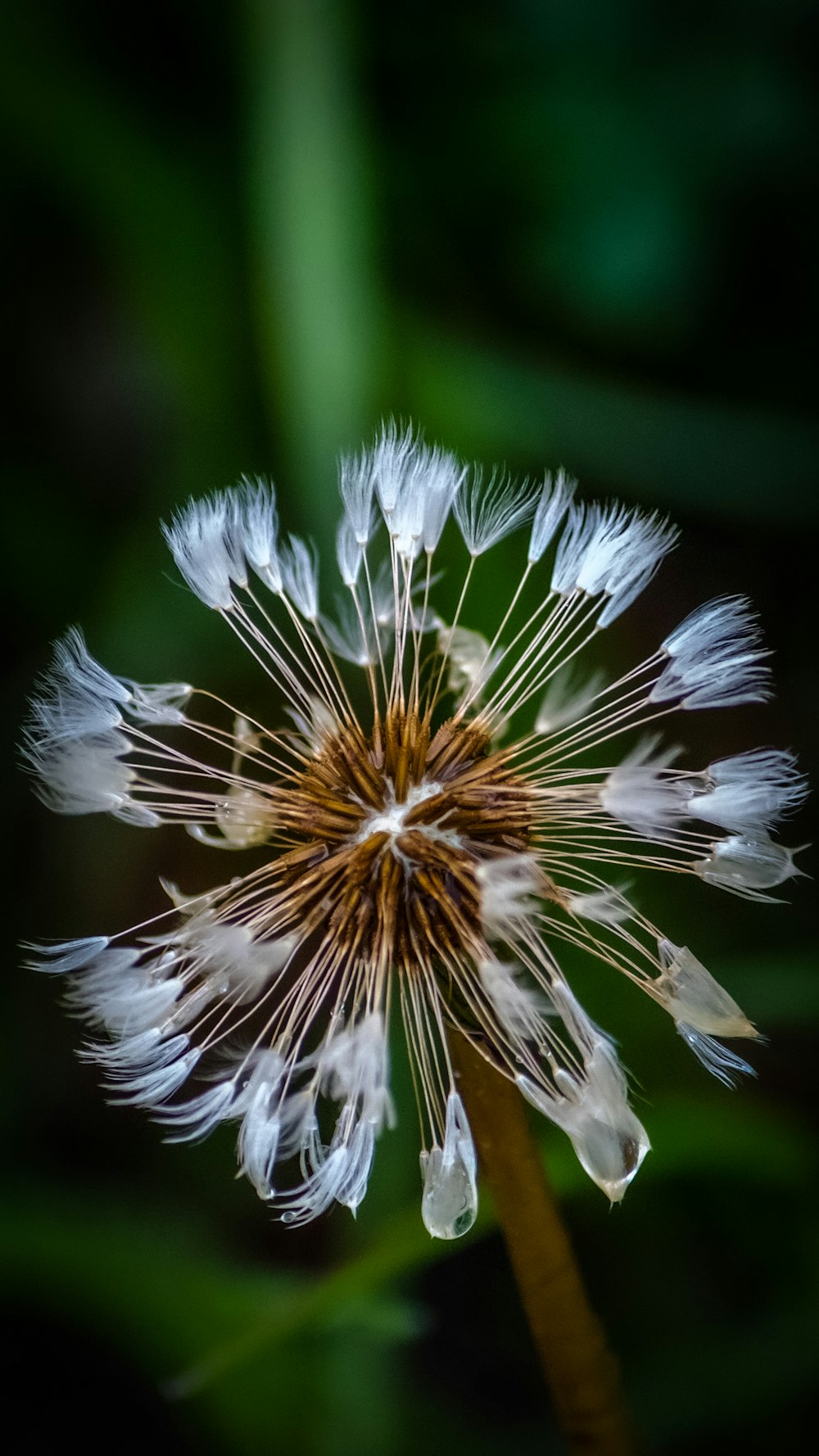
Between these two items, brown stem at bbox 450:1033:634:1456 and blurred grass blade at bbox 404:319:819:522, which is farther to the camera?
blurred grass blade at bbox 404:319:819:522

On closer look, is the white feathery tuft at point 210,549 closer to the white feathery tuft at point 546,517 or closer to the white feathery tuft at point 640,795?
the white feathery tuft at point 546,517

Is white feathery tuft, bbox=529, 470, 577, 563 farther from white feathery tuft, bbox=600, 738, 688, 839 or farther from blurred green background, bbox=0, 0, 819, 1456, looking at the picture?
blurred green background, bbox=0, 0, 819, 1456

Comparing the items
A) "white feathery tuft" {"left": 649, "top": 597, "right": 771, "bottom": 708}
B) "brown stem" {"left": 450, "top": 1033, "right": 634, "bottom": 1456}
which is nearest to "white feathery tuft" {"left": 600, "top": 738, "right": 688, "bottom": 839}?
"white feathery tuft" {"left": 649, "top": 597, "right": 771, "bottom": 708}

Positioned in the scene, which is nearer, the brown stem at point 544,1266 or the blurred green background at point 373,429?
the brown stem at point 544,1266

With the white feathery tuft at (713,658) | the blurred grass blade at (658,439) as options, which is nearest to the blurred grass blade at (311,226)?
the blurred grass blade at (658,439)

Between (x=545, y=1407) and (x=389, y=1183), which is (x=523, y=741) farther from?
(x=545, y=1407)

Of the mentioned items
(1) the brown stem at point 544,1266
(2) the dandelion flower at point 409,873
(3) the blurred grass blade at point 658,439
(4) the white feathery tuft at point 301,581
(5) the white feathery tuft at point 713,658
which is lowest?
(1) the brown stem at point 544,1266

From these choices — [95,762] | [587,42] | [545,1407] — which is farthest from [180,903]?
[587,42]
